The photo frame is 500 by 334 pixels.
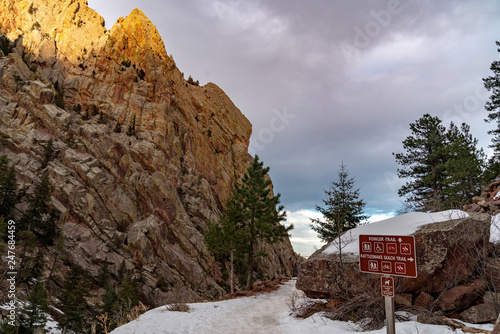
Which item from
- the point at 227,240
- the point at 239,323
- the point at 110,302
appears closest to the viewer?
the point at 239,323

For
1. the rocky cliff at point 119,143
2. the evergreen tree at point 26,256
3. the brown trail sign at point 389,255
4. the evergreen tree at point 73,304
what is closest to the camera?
the brown trail sign at point 389,255

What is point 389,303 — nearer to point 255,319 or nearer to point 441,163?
point 255,319

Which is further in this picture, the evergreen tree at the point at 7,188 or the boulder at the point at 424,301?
the evergreen tree at the point at 7,188

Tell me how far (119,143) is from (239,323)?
4241cm

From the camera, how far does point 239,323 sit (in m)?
9.80

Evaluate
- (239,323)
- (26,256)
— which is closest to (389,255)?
(239,323)

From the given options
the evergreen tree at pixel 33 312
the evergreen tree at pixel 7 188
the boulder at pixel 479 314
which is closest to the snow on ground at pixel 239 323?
the boulder at pixel 479 314

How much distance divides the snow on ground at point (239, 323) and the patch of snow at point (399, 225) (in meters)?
2.59

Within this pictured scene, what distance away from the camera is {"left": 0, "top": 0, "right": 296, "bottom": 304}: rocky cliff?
36656 mm

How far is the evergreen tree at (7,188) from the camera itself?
105ft

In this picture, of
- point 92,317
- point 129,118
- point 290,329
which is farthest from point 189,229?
point 290,329

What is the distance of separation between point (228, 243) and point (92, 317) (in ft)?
63.0

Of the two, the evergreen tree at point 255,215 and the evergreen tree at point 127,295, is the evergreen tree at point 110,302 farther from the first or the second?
the evergreen tree at point 255,215

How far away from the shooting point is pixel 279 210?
23000mm
